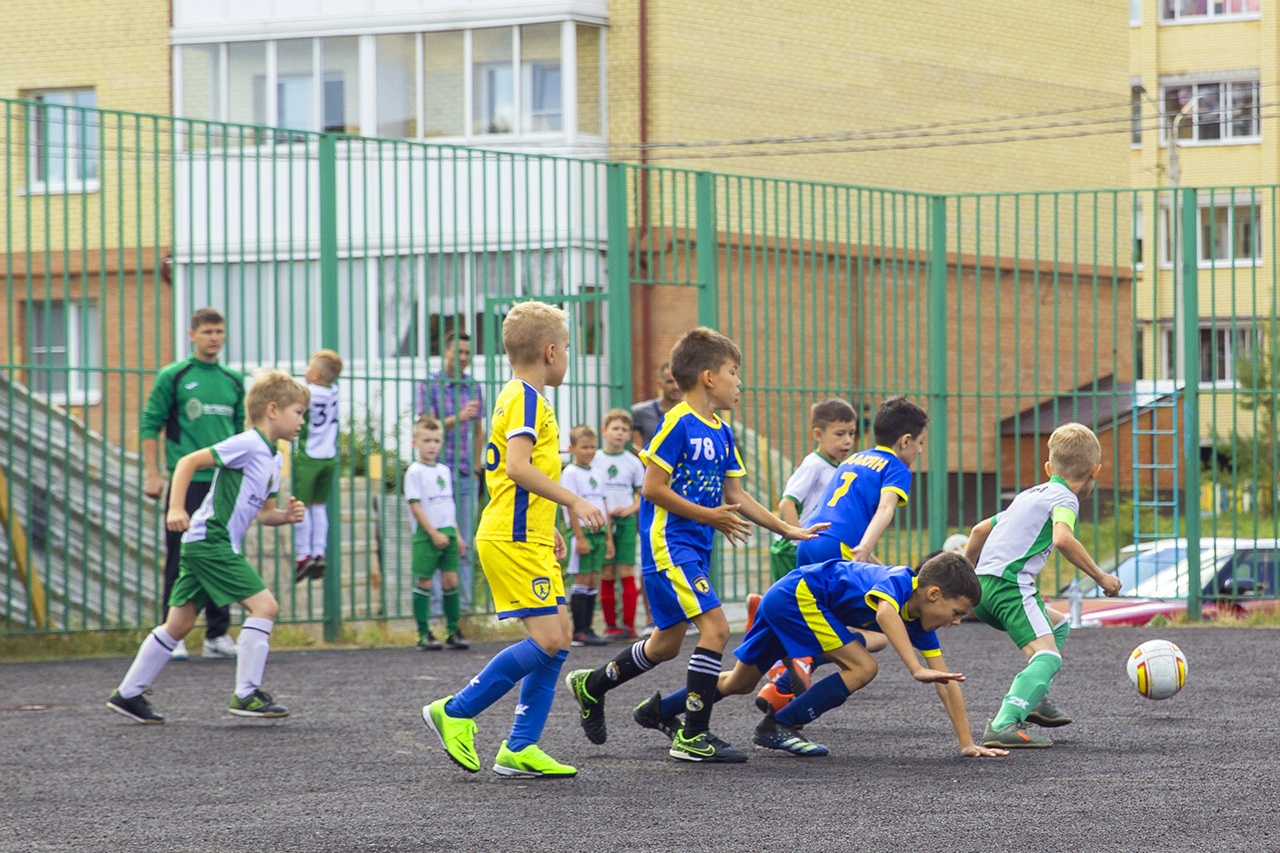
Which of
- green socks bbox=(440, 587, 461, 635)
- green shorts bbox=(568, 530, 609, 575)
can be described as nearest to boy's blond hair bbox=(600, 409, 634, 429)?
green shorts bbox=(568, 530, 609, 575)

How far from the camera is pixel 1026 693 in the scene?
261 inches

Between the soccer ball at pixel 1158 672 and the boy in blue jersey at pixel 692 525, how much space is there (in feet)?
6.18

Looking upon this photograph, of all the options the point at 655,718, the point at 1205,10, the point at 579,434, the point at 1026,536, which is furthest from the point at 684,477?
the point at 1205,10

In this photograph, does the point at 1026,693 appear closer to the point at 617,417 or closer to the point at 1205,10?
the point at 617,417

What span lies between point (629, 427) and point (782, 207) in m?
10.5

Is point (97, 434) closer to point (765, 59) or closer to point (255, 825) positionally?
point (255, 825)

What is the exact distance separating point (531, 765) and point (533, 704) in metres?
0.23

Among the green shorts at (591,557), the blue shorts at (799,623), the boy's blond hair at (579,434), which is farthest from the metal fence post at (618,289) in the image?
the blue shorts at (799,623)

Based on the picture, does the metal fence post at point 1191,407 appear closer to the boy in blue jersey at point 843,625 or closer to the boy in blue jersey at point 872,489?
the boy in blue jersey at point 872,489

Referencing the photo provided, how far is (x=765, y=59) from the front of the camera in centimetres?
2634

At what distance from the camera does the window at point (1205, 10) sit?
39.3 meters

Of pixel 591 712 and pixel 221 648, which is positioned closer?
pixel 591 712

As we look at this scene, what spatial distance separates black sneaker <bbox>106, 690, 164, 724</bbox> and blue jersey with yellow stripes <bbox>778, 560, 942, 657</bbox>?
3152 millimetres

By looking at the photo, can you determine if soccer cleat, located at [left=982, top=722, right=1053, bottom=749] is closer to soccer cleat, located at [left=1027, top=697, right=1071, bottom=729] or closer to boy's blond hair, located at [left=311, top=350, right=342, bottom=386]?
soccer cleat, located at [left=1027, top=697, right=1071, bottom=729]
